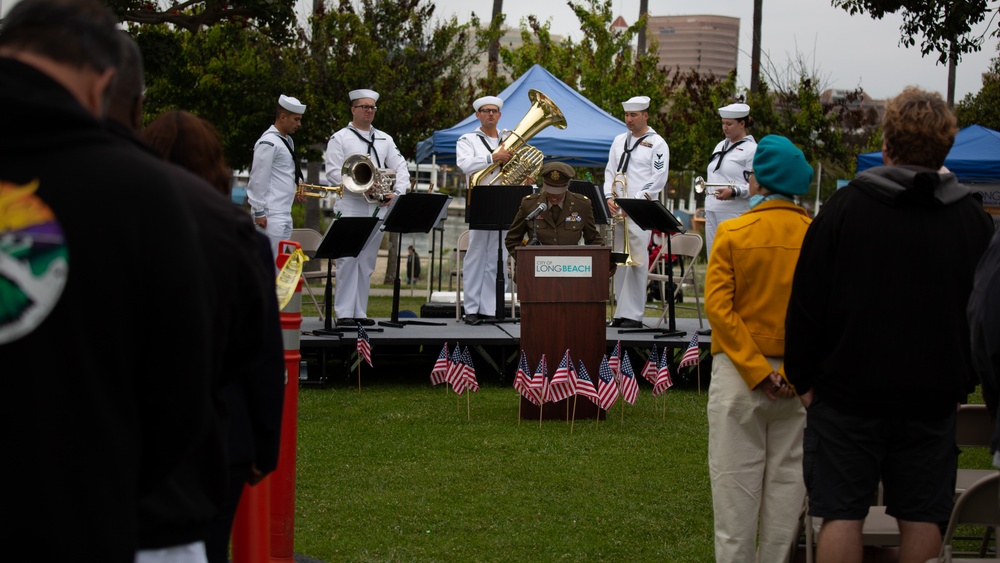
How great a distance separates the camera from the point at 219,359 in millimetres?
2633

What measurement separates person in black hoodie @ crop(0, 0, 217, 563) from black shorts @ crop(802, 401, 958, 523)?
8.69 feet

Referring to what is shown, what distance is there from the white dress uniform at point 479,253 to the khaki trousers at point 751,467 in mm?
8029

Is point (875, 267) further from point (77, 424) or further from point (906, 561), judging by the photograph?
point (77, 424)

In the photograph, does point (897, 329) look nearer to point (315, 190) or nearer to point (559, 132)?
point (315, 190)

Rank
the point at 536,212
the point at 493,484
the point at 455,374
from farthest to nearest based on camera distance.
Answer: the point at 536,212 → the point at 455,374 → the point at 493,484

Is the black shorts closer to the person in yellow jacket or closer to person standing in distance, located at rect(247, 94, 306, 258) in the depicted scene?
the person in yellow jacket

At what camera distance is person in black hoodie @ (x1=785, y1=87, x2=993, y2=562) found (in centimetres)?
412

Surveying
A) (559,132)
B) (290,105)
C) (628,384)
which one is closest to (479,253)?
(290,105)

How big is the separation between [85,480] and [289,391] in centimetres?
292

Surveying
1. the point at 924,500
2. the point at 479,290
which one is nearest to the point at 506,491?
the point at 924,500

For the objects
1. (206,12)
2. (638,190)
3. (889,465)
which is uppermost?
(206,12)

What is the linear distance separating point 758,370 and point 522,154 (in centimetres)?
838

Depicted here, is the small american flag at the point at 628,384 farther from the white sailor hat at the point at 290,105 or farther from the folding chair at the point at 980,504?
the folding chair at the point at 980,504

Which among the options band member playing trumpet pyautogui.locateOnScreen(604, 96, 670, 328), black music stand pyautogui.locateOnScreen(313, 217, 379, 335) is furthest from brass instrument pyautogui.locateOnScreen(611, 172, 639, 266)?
black music stand pyautogui.locateOnScreen(313, 217, 379, 335)
